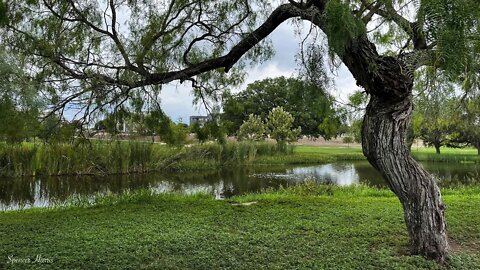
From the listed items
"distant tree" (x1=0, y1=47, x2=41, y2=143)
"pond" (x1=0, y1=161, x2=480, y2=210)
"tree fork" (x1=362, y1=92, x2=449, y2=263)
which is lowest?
"pond" (x1=0, y1=161, x2=480, y2=210)

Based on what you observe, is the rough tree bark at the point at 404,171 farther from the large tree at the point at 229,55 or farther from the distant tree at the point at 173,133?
the distant tree at the point at 173,133

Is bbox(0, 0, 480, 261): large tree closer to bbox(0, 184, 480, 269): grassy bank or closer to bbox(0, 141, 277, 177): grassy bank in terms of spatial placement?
bbox(0, 184, 480, 269): grassy bank

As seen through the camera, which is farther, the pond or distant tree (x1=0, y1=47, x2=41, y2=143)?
the pond

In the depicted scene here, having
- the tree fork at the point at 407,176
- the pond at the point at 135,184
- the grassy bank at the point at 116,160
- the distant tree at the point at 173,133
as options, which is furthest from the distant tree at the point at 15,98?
the grassy bank at the point at 116,160

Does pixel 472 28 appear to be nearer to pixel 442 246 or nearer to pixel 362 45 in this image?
pixel 362 45

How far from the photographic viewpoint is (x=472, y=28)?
1797 mm

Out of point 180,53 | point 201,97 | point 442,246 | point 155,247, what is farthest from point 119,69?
point 442,246

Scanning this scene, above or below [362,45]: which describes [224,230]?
below

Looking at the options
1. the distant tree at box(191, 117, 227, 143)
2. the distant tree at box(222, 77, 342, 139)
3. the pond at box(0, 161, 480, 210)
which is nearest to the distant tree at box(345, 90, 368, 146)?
A: the distant tree at box(222, 77, 342, 139)

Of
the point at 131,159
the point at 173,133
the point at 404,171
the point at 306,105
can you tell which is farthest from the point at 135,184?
the point at 404,171

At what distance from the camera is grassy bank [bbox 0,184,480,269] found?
320cm

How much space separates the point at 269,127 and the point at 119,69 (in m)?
23.1

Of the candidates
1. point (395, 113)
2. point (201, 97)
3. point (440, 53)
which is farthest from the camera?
point (201, 97)

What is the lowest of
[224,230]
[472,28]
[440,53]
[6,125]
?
[224,230]
